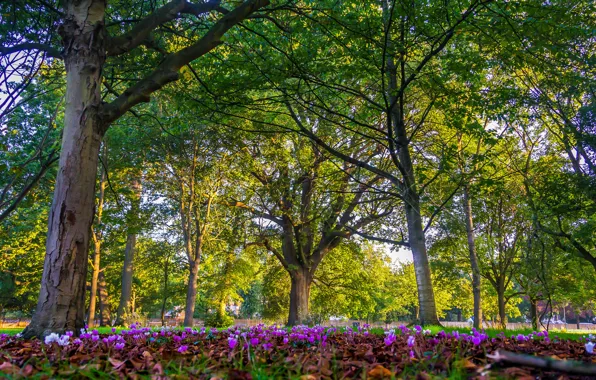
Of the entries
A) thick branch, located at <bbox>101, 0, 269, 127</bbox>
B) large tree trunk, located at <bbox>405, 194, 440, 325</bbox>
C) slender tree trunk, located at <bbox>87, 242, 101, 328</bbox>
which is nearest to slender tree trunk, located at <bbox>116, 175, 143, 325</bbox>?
slender tree trunk, located at <bbox>87, 242, 101, 328</bbox>

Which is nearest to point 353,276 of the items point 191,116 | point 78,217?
point 191,116

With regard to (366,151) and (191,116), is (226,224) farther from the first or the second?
(191,116)

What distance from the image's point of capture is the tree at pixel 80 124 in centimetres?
388

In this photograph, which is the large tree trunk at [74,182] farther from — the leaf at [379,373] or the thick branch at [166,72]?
the leaf at [379,373]

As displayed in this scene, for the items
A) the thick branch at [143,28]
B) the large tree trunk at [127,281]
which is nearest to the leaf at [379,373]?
the thick branch at [143,28]

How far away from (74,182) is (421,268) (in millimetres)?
6765

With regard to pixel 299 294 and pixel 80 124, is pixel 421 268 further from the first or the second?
pixel 299 294

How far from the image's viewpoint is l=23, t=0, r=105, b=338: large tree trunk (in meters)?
3.85

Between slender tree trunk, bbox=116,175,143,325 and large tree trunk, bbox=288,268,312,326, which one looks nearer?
slender tree trunk, bbox=116,175,143,325

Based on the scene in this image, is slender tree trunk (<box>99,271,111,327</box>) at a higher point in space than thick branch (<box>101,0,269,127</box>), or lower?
lower

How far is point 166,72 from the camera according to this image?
4789mm

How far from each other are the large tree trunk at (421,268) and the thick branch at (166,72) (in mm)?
5219

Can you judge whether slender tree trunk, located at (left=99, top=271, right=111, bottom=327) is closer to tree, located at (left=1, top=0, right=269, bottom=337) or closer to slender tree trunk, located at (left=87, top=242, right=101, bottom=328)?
slender tree trunk, located at (left=87, top=242, right=101, bottom=328)

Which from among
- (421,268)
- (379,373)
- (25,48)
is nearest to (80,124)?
(25,48)
